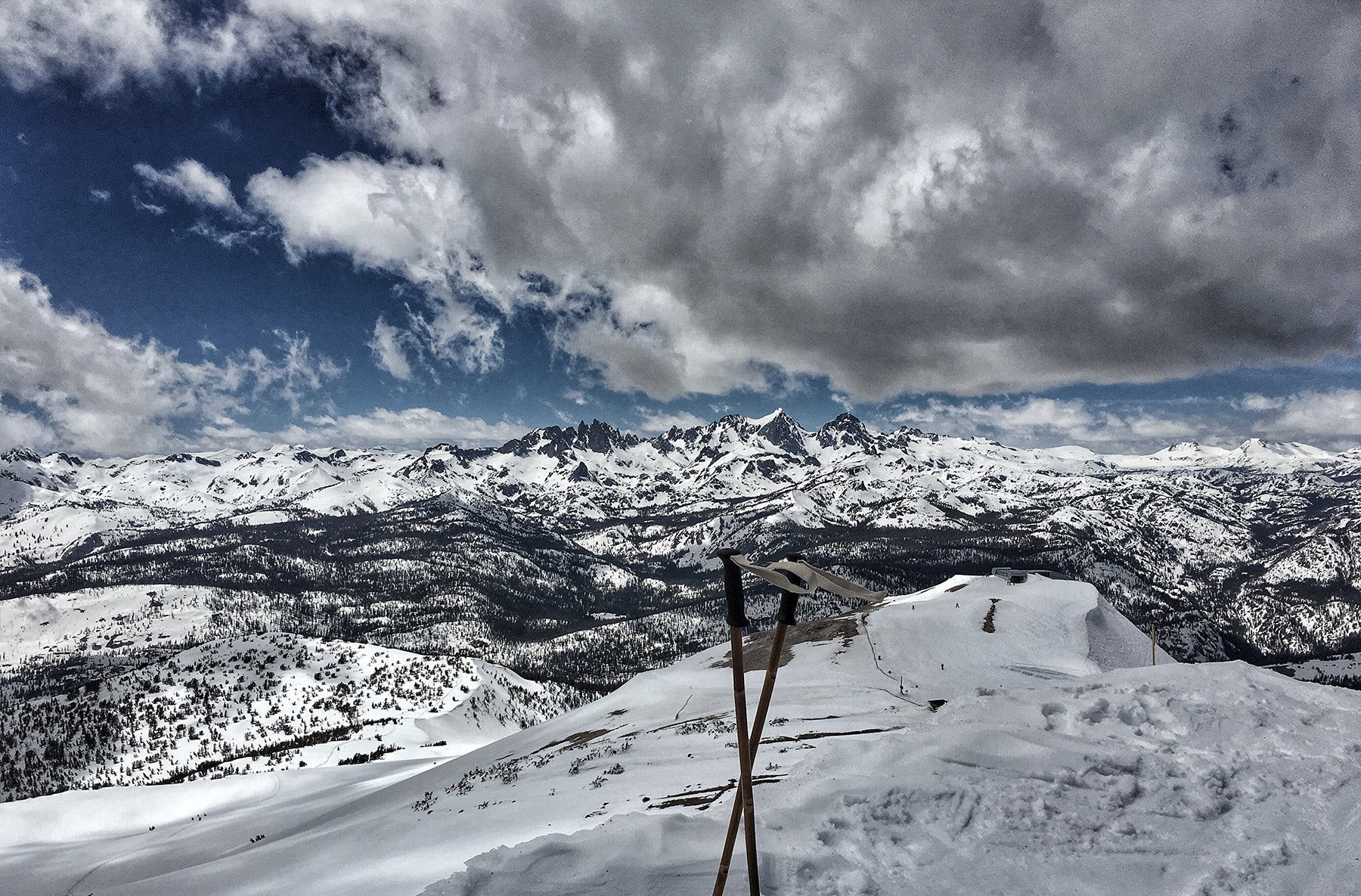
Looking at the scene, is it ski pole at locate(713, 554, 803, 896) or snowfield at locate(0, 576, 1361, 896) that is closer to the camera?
ski pole at locate(713, 554, 803, 896)

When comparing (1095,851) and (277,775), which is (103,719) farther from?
(1095,851)

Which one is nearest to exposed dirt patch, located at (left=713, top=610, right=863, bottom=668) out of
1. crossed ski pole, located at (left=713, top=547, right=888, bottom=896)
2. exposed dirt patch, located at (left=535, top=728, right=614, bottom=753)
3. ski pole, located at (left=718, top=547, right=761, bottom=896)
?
exposed dirt patch, located at (left=535, top=728, right=614, bottom=753)

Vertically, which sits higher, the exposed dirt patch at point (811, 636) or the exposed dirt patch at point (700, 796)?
the exposed dirt patch at point (700, 796)

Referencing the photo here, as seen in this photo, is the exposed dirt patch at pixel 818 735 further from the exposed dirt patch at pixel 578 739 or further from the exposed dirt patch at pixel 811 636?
the exposed dirt patch at pixel 811 636

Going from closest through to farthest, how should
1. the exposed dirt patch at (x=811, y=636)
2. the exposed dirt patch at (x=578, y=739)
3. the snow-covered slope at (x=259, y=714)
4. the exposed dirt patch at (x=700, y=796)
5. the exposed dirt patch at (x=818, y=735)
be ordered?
the exposed dirt patch at (x=700, y=796)
the exposed dirt patch at (x=818, y=735)
the exposed dirt patch at (x=578, y=739)
the exposed dirt patch at (x=811, y=636)
the snow-covered slope at (x=259, y=714)

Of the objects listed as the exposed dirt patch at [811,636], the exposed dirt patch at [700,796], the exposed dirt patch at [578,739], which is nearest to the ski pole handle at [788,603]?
the exposed dirt patch at [700,796]

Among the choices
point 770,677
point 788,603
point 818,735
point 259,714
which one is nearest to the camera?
point 788,603

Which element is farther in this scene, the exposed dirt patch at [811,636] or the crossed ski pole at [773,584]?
the exposed dirt patch at [811,636]

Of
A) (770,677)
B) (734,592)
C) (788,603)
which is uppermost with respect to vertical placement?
(734,592)

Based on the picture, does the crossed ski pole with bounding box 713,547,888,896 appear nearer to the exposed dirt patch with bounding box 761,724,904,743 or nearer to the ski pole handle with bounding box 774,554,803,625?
the ski pole handle with bounding box 774,554,803,625

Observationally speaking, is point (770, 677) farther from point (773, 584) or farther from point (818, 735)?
point (818, 735)

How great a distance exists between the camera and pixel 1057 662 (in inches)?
1838

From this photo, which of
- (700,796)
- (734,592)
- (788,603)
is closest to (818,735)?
(700,796)

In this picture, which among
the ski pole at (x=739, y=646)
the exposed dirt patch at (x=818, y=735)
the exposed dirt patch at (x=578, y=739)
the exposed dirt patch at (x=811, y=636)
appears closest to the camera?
the ski pole at (x=739, y=646)
